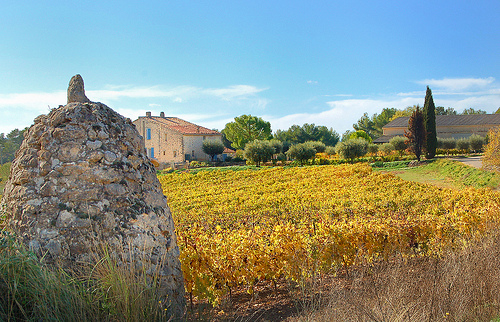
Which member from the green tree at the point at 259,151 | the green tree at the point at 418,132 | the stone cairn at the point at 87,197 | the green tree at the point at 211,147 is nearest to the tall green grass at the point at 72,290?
the stone cairn at the point at 87,197

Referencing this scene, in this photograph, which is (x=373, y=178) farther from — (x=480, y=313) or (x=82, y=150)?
(x=82, y=150)

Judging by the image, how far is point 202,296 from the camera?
367 cm

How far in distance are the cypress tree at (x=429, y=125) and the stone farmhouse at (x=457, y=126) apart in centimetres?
1742

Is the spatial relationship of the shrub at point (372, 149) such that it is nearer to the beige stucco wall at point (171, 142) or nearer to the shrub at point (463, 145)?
the shrub at point (463, 145)

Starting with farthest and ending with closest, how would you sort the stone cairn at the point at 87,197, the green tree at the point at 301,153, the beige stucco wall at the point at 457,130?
1. the beige stucco wall at the point at 457,130
2. the green tree at the point at 301,153
3. the stone cairn at the point at 87,197

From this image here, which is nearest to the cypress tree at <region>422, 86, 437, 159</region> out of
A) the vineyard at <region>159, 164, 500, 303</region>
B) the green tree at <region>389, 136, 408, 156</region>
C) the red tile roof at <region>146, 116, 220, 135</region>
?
the green tree at <region>389, 136, 408, 156</region>

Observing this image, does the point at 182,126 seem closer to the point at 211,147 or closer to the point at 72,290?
the point at 211,147

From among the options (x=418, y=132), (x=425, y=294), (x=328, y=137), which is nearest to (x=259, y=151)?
(x=418, y=132)

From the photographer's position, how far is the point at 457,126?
47156mm

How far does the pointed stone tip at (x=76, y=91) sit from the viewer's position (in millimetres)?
3605

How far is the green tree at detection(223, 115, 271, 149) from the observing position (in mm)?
54812

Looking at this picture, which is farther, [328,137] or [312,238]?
[328,137]

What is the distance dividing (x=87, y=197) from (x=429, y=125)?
1179 inches

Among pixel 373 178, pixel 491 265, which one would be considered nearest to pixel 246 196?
pixel 373 178
